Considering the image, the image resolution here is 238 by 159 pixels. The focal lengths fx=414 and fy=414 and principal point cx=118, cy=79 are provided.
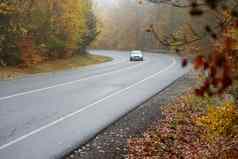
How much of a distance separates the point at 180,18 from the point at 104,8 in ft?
84.5

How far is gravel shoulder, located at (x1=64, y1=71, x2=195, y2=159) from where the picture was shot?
9.27 meters

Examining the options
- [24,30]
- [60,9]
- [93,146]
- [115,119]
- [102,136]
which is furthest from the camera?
[60,9]

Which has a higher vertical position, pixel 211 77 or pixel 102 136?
pixel 211 77

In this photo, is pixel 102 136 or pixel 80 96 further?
pixel 80 96

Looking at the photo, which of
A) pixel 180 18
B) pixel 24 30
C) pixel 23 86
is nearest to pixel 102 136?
pixel 23 86

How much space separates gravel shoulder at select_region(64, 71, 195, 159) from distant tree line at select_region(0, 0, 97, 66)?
18.8 meters

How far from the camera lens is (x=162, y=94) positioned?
20.4m

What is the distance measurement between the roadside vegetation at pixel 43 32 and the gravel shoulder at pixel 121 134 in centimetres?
1716

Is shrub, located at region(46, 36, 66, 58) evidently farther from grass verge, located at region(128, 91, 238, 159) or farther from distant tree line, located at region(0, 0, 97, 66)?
grass verge, located at region(128, 91, 238, 159)

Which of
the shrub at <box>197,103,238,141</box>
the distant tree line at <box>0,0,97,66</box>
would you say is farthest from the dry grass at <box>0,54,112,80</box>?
the shrub at <box>197,103,238,141</box>

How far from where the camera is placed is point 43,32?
41.4 meters

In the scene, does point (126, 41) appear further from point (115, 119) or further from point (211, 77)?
point (211, 77)

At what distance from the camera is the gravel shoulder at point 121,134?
927 cm

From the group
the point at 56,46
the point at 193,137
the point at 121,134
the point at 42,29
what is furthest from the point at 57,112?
the point at 56,46
